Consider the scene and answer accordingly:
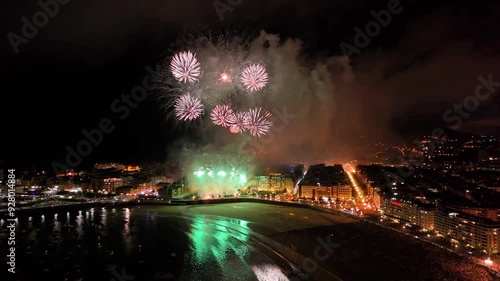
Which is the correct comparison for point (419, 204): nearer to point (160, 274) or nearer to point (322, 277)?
point (322, 277)

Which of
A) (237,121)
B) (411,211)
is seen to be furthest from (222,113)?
(411,211)

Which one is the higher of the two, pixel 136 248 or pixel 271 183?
pixel 271 183

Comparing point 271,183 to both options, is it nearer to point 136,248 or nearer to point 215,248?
point 215,248

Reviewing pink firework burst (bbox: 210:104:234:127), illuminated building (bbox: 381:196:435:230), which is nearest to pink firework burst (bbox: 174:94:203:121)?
pink firework burst (bbox: 210:104:234:127)

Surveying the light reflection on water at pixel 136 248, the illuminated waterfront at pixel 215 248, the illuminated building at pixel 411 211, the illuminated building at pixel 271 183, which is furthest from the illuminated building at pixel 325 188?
the light reflection on water at pixel 136 248

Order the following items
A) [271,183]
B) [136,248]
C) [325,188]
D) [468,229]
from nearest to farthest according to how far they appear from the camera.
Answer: [136,248] < [468,229] < [325,188] < [271,183]

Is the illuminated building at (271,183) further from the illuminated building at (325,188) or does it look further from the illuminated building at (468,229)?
the illuminated building at (468,229)

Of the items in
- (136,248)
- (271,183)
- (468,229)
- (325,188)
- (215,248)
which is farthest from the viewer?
(271,183)
